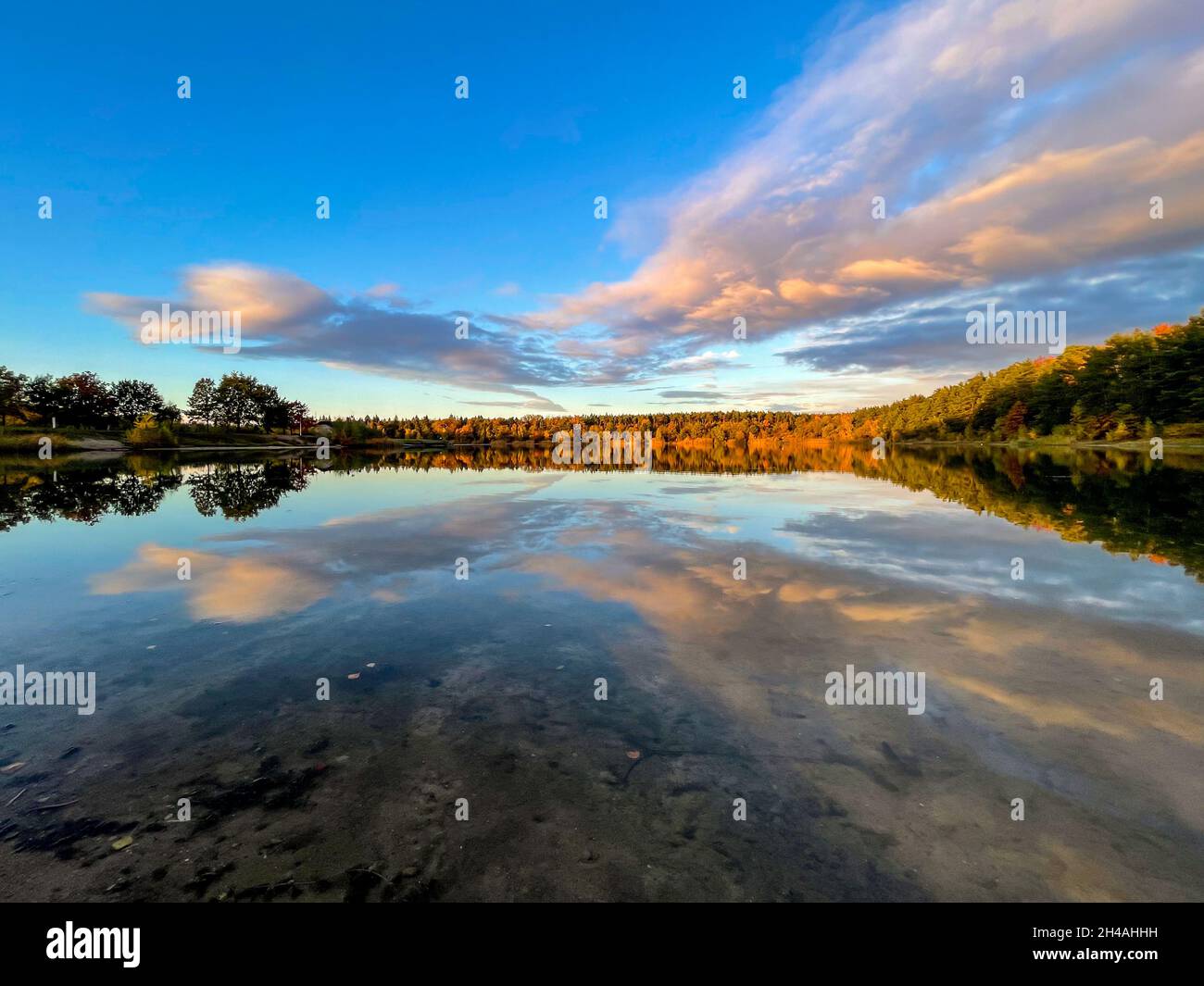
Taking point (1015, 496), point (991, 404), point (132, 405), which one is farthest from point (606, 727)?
point (132, 405)

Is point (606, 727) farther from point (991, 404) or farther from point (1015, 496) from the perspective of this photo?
point (991, 404)

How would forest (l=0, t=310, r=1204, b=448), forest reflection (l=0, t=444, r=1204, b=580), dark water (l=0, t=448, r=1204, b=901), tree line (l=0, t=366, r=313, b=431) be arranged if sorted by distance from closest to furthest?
dark water (l=0, t=448, r=1204, b=901)
forest reflection (l=0, t=444, r=1204, b=580)
forest (l=0, t=310, r=1204, b=448)
tree line (l=0, t=366, r=313, b=431)

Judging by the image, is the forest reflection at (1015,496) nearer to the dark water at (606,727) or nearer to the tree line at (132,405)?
the dark water at (606,727)

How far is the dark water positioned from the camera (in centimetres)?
437

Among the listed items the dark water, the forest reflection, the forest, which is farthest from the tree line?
Answer: the dark water

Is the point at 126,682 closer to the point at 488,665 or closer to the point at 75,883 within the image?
the point at 75,883

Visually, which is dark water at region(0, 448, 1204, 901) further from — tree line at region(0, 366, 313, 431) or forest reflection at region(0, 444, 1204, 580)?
tree line at region(0, 366, 313, 431)

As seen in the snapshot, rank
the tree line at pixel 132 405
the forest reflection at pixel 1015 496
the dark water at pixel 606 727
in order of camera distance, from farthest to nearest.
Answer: the tree line at pixel 132 405, the forest reflection at pixel 1015 496, the dark water at pixel 606 727

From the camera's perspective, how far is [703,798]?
5234 millimetres

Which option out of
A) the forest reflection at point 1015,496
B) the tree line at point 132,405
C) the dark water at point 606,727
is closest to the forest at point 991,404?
the tree line at point 132,405

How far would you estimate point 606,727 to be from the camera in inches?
262

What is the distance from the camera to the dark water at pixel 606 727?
437 cm
